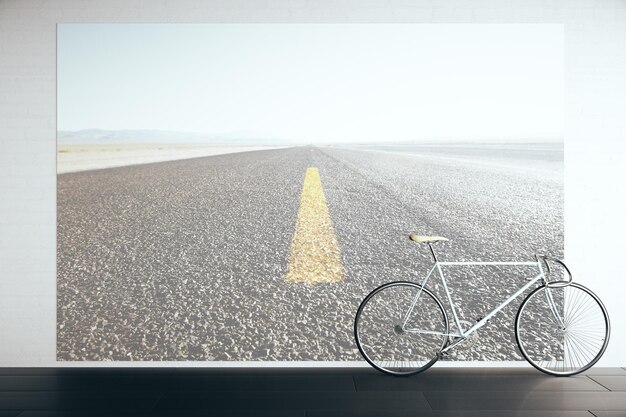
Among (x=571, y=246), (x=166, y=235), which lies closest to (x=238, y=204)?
(x=166, y=235)

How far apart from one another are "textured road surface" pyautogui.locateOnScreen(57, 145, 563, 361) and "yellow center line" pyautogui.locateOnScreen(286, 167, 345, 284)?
0.15 ft

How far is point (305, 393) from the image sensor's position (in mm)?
2850

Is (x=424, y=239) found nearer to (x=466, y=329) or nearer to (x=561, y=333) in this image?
(x=466, y=329)

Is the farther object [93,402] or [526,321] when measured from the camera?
[526,321]

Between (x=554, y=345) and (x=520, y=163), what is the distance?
1124 mm

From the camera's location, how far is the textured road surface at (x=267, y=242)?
3271mm

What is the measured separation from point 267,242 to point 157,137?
0.97 metres

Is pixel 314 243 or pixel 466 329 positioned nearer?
pixel 466 329

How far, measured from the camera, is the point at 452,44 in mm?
3453

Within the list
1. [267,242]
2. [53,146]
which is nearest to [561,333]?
[267,242]

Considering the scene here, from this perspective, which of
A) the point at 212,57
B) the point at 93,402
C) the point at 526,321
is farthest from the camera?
the point at 212,57

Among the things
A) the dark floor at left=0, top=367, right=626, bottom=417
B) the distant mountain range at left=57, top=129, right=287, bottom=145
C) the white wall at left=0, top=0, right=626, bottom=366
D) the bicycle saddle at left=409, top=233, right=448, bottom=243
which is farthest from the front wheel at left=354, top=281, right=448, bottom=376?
the distant mountain range at left=57, top=129, right=287, bottom=145

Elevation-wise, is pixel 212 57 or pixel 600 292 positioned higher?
pixel 212 57

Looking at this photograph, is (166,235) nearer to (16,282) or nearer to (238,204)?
(238,204)
